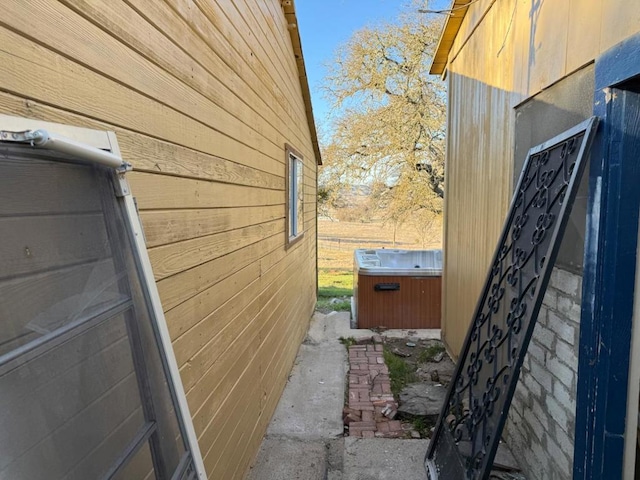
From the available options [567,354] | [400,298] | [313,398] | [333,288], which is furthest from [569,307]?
[333,288]

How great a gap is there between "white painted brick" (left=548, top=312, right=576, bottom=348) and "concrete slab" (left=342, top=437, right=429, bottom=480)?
4.31ft

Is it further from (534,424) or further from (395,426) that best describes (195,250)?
(395,426)

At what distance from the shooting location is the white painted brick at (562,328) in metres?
2.03

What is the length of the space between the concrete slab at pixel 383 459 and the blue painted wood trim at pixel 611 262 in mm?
1311

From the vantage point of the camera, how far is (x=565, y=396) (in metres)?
2.07

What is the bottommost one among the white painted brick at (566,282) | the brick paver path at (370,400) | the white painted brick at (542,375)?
the brick paver path at (370,400)

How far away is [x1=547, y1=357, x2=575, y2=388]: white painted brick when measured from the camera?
2.02 metres

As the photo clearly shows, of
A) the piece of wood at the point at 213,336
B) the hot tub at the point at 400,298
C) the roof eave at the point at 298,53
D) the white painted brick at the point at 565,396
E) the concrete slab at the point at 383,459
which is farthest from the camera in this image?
the hot tub at the point at 400,298

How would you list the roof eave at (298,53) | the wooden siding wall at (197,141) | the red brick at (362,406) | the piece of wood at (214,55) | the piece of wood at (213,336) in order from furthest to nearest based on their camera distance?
the roof eave at (298,53)
the red brick at (362,406)
the piece of wood at (213,336)
the piece of wood at (214,55)
the wooden siding wall at (197,141)

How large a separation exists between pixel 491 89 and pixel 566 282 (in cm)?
202

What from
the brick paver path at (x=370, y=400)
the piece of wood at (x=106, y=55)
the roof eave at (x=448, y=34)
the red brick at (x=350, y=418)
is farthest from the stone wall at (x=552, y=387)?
the roof eave at (x=448, y=34)

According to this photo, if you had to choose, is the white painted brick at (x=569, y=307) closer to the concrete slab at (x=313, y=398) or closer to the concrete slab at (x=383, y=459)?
→ the concrete slab at (x=383, y=459)

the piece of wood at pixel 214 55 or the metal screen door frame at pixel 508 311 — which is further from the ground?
the piece of wood at pixel 214 55

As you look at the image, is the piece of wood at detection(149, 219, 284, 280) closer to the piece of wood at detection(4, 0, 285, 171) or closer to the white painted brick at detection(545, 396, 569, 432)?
the piece of wood at detection(4, 0, 285, 171)
